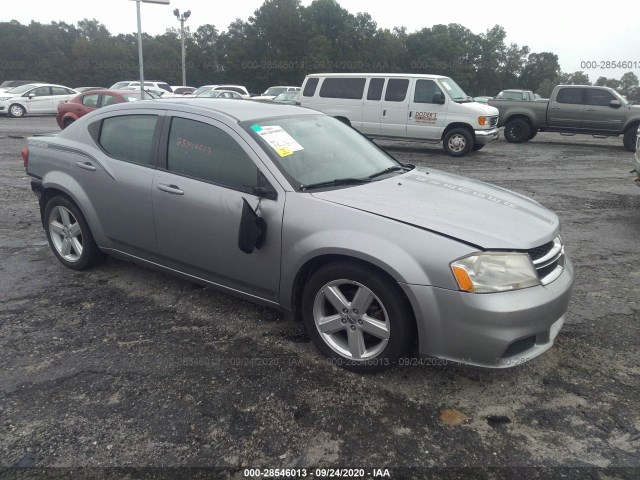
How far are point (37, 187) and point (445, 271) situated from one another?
3886 millimetres

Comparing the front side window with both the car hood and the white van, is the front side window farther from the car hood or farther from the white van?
the white van

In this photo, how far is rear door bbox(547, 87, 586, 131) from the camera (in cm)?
1474

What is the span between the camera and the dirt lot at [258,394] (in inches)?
92.7

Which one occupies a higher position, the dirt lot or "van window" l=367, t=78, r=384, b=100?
"van window" l=367, t=78, r=384, b=100

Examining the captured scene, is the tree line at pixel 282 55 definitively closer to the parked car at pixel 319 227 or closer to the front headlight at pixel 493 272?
the parked car at pixel 319 227

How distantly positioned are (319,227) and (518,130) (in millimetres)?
15031

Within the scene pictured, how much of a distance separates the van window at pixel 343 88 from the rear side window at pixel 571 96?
657cm

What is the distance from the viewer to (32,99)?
21406 mm

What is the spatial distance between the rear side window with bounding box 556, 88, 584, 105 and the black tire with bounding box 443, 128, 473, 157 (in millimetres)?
4782

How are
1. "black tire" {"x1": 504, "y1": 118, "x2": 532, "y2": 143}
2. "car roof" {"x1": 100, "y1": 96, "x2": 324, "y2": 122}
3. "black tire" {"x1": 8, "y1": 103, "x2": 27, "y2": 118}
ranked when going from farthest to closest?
"black tire" {"x1": 8, "y1": 103, "x2": 27, "y2": 118} → "black tire" {"x1": 504, "y1": 118, "x2": 532, "y2": 143} → "car roof" {"x1": 100, "y1": 96, "x2": 324, "y2": 122}

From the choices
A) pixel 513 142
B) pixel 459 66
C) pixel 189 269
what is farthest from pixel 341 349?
pixel 459 66

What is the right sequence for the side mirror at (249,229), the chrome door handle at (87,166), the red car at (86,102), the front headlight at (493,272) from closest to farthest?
the front headlight at (493,272), the side mirror at (249,229), the chrome door handle at (87,166), the red car at (86,102)

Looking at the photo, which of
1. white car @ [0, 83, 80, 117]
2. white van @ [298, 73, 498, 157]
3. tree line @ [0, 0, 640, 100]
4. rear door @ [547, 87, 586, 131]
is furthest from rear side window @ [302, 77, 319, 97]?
tree line @ [0, 0, 640, 100]

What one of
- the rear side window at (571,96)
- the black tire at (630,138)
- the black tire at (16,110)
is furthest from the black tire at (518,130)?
the black tire at (16,110)
